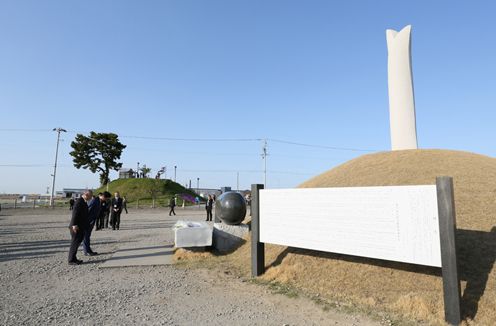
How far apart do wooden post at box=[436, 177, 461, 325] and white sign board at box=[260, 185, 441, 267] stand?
90mm

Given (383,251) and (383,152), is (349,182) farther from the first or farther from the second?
(383,251)

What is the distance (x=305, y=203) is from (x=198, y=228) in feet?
12.8

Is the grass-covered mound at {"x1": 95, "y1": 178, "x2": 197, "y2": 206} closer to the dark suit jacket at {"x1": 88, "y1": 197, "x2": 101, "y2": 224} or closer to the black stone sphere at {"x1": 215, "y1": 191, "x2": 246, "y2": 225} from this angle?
the dark suit jacket at {"x1": 88, "y1": 197, "x2": 101, "y2": 224}

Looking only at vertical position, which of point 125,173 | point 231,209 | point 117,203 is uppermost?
point 125,173

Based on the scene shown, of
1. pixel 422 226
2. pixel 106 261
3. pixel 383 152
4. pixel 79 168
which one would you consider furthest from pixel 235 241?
pixel 79 168

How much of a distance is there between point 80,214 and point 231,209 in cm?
432

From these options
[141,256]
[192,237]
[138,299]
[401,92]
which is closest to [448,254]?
[138,299]

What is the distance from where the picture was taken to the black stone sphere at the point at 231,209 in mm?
9742

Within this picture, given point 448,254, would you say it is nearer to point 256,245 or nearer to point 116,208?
point 256,245

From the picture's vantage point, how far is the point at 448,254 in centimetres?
418

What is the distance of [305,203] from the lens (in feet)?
20.0

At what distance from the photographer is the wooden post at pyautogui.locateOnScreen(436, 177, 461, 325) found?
412 centimetres

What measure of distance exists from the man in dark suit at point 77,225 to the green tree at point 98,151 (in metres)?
50.5

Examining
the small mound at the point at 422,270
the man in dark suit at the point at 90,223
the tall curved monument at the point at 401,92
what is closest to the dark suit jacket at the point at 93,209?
the man in dark suit at the point at 90,223
